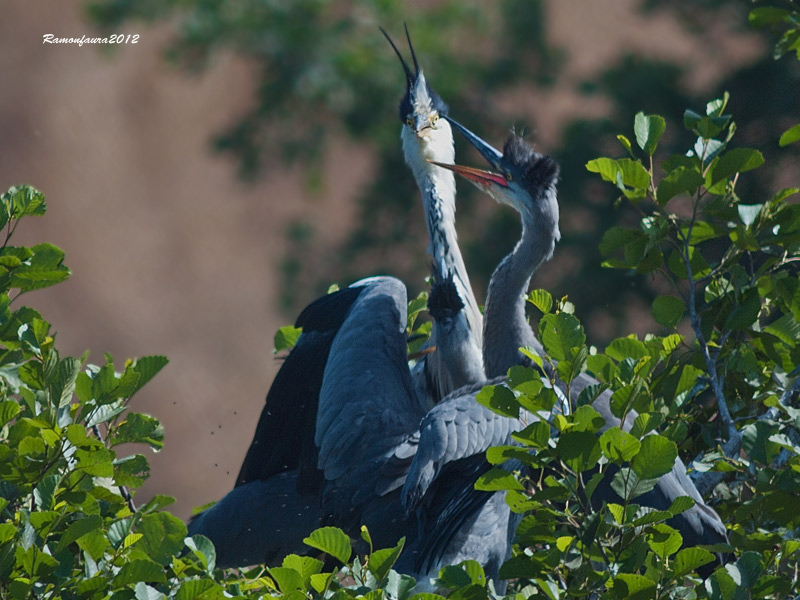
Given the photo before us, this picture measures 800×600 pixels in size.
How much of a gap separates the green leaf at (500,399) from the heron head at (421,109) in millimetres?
2182

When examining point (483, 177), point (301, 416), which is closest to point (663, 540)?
point (301, 416)

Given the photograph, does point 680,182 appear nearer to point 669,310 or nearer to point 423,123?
point 669,310

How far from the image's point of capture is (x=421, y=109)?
146 inches

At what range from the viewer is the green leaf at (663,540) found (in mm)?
1459

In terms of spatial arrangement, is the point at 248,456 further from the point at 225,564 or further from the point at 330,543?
the point at 330,543

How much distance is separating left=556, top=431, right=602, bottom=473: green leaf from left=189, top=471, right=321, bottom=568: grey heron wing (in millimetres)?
1350

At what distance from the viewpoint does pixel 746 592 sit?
1.44 metres

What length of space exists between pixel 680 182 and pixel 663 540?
1.86 feet

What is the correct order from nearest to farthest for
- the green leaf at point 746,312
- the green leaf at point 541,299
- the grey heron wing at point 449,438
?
the green leaf at point 541,299 < the green leaf at point 746,312 < the grey heron wing at point 449,438

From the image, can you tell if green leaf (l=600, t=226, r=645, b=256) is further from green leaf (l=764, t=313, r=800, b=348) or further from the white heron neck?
the white heron neck

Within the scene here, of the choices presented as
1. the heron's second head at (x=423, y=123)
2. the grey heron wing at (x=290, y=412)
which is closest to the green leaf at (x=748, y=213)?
the grey heron wing at (x=290, y=412)

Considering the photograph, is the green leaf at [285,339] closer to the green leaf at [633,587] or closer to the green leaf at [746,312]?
the green leaf at [746,312]

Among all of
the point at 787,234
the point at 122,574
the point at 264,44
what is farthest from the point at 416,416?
the point at 264,44

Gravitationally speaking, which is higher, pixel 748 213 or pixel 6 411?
pixel 748 213
